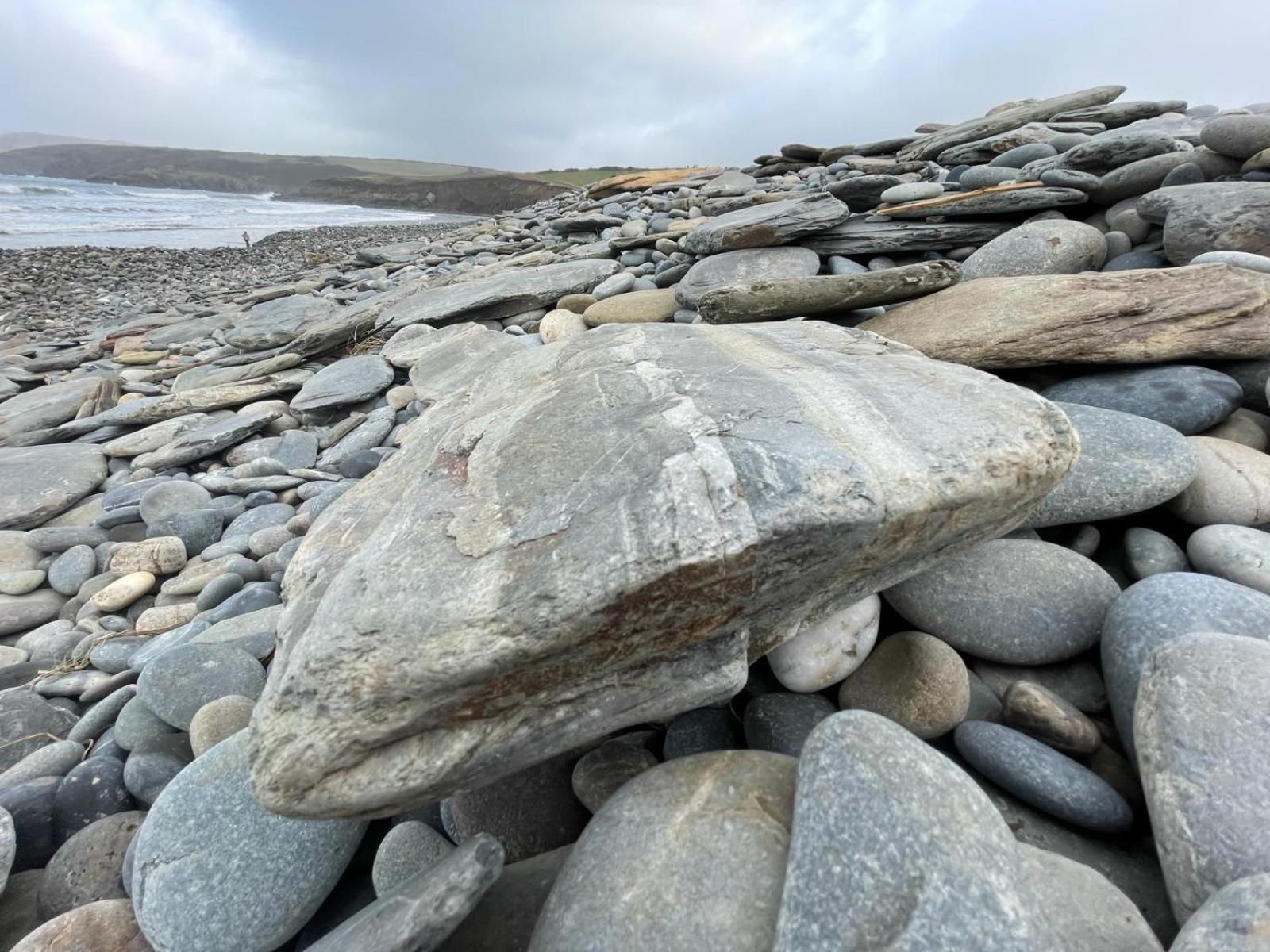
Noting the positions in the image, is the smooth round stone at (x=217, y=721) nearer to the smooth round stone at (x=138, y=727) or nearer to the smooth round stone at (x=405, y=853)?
the smooth round stone at (x=138, y=727)

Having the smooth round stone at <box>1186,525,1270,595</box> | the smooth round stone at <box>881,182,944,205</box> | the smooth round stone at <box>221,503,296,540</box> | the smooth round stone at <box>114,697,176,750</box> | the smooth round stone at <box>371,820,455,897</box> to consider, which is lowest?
the smooth round stone at <box>221,503,296,540</box>

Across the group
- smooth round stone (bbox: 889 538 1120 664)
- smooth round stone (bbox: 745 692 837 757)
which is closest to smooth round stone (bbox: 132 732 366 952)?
smooth round stone (bbox: 745 692 837 757)

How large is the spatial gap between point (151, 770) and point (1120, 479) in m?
2.80

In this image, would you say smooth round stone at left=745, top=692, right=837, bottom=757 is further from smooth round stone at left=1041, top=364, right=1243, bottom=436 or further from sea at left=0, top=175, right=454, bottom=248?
sea at left=0, top=175, right=454, bottom=248

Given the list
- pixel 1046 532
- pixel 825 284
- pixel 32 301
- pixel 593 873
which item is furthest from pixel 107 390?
pixel 32 301

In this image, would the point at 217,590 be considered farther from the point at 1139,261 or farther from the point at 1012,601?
the point at 1139,261

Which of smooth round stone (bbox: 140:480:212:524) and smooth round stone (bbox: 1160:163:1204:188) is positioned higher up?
smooth round stone (bbox: 1160:163:1204:188)

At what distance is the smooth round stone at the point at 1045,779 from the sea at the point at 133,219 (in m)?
23.6

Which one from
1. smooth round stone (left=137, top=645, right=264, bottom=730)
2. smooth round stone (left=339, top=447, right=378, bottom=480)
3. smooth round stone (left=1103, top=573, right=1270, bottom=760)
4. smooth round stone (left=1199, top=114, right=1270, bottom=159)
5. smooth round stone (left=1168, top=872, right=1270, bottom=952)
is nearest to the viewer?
smooth round stone (left=1168, top=872, right=1270, bottom=952)

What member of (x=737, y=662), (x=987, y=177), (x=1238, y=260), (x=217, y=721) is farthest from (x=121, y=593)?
(x=987, y=177)

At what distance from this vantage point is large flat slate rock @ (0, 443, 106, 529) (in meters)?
3.50

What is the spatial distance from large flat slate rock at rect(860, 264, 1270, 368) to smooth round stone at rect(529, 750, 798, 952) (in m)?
1.87

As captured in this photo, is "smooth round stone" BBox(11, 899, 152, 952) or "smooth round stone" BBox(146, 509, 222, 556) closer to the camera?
"smooth round stone" BBox(11, 899, 152, 952)

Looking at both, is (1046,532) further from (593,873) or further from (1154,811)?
(593,873)
